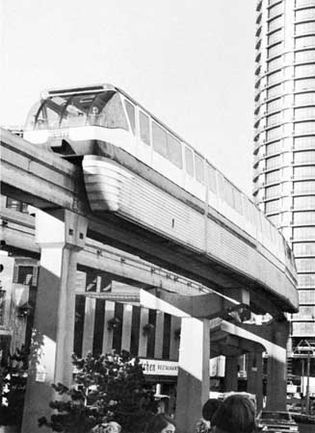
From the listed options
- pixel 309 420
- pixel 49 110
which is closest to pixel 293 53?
pixel 309 420

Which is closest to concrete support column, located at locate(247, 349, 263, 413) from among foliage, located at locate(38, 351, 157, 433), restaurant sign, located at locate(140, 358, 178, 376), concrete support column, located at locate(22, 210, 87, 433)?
restaurant sign, located at locate(140, 358, 178, 376)

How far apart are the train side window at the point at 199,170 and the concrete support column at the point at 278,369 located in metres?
35.8

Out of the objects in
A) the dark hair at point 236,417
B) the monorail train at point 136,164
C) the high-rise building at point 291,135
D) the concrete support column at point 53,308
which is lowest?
the dark hair at point 236,417

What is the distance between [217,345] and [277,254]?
31110mm

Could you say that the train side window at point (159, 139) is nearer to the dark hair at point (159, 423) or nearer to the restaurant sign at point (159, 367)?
the dark hair at point (159, 423)

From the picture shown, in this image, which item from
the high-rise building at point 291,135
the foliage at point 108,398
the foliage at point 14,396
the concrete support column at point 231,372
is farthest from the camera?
the high-rise building at point 291,135

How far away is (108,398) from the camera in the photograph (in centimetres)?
1493

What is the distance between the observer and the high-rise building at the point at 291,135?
121 metres

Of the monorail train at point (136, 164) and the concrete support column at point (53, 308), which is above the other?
the monorail train at point (136, 164)

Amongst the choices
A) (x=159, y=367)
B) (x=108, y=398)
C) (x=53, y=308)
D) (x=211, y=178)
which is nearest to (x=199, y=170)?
(x=211, y=178)

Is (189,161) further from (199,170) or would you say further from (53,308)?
(53,308)

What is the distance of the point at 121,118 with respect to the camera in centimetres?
2105

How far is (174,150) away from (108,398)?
39.2ft

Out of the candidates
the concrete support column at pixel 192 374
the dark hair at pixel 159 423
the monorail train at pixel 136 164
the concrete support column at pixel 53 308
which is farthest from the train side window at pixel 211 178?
the dark hair at pixel 159 423
